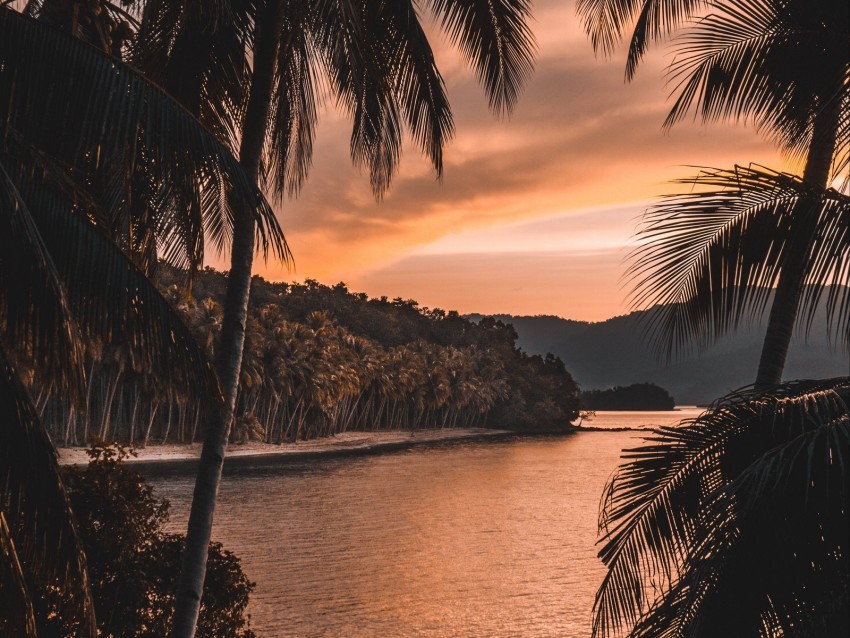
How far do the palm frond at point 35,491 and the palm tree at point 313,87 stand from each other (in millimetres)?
2695

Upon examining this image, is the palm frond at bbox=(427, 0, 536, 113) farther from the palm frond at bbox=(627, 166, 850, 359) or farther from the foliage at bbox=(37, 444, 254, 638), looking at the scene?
the foliage at bbox=(37, 444, 254, 638)

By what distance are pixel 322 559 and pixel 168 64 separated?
3330cm

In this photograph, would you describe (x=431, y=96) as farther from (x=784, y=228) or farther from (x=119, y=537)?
(x=119, y=537)

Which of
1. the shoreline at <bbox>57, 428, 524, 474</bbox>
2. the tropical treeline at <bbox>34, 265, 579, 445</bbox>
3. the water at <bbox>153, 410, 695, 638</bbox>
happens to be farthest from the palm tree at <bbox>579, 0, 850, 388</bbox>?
the shoreline at <bbox>57, 428, 524, 474</bbox>

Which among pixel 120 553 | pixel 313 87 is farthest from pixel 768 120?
pixel 120 553

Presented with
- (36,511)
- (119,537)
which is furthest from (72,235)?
(119,537)

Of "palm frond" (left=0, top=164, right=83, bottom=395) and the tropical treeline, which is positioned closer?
"palm frond" (left=0, top=164, right=83, bottom=395)

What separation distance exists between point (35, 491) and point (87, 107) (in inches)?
102

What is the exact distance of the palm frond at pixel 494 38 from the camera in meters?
9.77

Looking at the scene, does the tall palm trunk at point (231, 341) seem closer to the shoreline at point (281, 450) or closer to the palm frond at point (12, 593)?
the palm frond at point (12, 593)

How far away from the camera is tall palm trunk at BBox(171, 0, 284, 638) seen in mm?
8719

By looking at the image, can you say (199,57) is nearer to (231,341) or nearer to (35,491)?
(231,341)

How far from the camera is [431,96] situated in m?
10.0

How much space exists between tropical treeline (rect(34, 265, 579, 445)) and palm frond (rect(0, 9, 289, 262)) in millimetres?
1861
